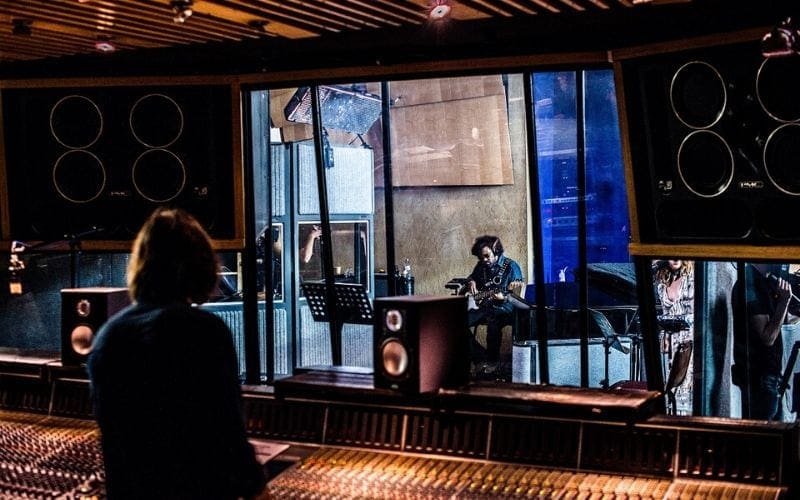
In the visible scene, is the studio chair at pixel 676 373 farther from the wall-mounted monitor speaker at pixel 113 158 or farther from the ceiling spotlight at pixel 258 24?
the ceiling spotlight at pixel 258 24

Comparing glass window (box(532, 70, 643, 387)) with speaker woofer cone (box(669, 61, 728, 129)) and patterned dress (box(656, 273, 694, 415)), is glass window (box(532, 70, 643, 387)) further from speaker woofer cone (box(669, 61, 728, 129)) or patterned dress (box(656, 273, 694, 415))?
speaker woofer cone (box(669, 61, 728, 129))

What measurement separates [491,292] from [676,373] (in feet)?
6.20

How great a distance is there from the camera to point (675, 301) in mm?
6742

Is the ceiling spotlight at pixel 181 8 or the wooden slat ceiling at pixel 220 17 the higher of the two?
the wooden slat ceiling at pixel 220 17

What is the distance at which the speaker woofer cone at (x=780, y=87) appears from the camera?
318cm

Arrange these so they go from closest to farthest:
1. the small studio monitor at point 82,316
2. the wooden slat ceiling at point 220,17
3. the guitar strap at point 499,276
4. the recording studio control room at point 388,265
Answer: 1. the recording studio control room at point 388,265
2. the wooden slat ceiling at point 220,17
3. the small studio monitor at point 82,316
4. the guitar strap at point 499,276

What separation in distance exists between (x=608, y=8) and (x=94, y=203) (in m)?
2.74

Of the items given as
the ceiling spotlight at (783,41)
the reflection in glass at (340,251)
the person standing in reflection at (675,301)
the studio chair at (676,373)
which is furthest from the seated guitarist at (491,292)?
the ceiling spotlight at (783,41)

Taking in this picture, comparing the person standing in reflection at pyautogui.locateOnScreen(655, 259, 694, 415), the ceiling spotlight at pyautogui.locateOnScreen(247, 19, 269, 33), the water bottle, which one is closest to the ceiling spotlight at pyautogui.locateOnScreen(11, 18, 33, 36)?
the ceiling spotlight at pyautogui.locateOnScreen(247, 19, 269, 33)

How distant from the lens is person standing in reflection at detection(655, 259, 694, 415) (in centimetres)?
669

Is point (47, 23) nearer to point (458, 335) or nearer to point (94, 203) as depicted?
point (94, 203)

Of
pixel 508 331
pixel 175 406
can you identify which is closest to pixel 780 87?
pixel 175 406

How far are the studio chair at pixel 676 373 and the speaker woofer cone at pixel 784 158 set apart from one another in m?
2.87

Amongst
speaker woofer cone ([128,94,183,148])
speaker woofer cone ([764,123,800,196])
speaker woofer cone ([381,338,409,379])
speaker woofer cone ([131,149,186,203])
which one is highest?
speaker woofer cone ([128,94,183,148])
